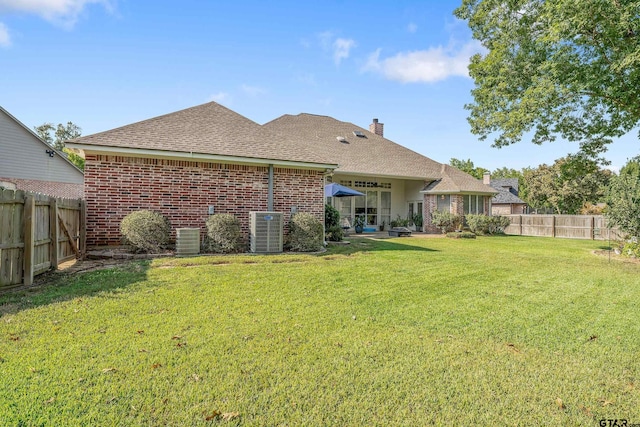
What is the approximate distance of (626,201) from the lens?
36.4 feet

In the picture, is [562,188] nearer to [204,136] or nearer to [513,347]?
[204,136]

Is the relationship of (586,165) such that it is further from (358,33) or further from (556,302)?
(556,302)

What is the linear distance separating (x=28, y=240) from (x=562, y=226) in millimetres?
23749

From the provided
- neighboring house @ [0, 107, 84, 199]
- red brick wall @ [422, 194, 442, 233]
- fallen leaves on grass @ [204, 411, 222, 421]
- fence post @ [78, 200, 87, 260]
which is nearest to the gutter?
fence post @ [78, 200, 87, 260]

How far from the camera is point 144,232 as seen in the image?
28.5 ft

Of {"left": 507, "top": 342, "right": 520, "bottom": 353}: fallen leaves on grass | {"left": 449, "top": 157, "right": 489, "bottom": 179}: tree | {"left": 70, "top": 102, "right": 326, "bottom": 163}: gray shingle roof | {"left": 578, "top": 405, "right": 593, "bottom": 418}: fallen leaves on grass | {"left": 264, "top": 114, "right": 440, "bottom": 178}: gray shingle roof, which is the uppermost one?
{"left": 449, "top": 157, "right": 489, "bottom": 179}: tree

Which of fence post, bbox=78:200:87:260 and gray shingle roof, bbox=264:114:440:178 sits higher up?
gray shingle roof, bbox=264:114:440:178

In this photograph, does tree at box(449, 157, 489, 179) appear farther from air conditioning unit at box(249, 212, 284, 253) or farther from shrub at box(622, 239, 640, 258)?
air conditioning unit at box(249, 212, 284, 253)

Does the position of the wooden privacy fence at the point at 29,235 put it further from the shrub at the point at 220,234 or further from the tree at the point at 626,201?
the tree at the point at 626,201

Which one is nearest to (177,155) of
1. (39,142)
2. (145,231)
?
(145,231)

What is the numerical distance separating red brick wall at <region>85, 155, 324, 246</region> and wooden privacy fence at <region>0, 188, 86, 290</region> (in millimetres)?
1649

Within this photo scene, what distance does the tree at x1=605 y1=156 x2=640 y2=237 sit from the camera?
10.9 m

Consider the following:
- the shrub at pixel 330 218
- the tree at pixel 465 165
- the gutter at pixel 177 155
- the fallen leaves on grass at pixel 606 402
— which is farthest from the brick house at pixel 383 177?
the tree at pixel 465 165

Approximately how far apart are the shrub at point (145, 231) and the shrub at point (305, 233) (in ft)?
11.8
